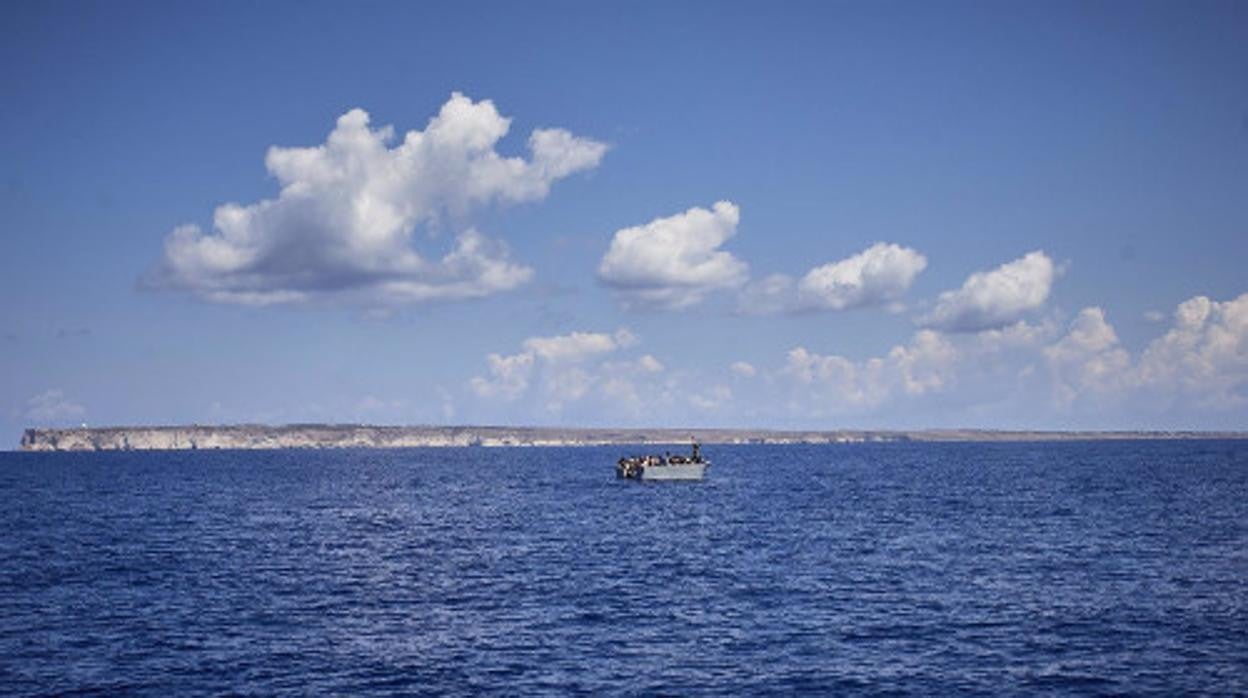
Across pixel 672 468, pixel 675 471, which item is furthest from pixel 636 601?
pixel 675 471

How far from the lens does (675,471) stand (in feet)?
444

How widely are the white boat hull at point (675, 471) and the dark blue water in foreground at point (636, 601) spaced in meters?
41.5

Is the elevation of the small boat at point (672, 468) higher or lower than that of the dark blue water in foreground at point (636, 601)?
higher

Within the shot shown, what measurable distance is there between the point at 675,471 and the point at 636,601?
90127 mm

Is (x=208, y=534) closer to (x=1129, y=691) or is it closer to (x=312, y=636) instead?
(x=312, y=636)

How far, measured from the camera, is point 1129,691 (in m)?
30.2

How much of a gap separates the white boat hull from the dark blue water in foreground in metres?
41.5

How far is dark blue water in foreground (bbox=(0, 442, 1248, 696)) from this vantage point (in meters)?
32.5

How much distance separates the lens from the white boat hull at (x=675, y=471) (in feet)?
443

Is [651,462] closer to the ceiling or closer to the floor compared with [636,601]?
closer to the ceiling

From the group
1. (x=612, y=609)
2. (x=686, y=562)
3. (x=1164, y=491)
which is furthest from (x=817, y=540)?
(x=1164, y=491)

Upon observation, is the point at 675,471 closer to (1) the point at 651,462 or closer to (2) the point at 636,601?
(1) the point at 651,462

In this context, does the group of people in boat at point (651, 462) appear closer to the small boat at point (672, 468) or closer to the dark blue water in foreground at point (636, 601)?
the small boat at point (672, 468)

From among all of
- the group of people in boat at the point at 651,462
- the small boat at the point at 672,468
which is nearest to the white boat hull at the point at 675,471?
the small boat at the point at 672,468
